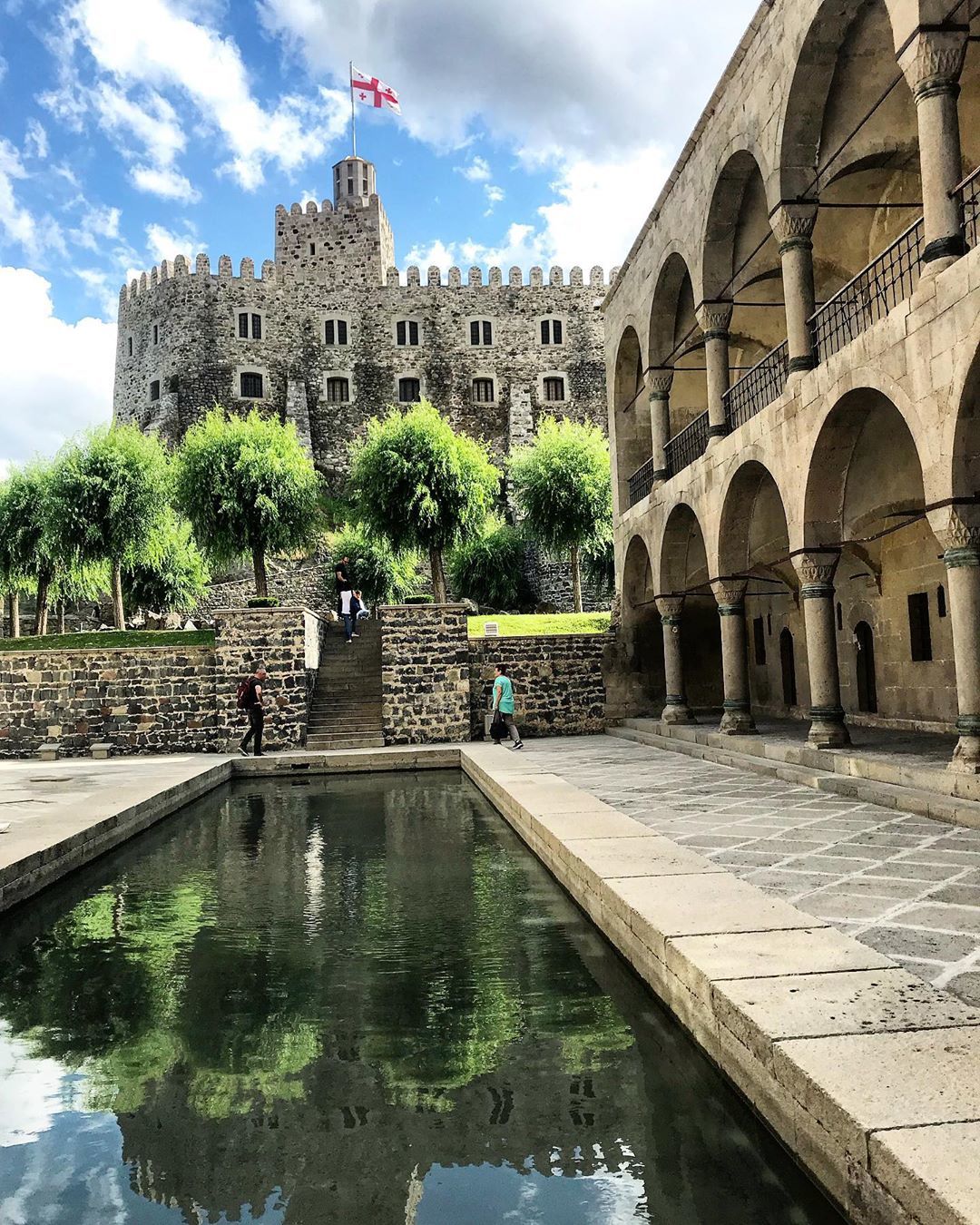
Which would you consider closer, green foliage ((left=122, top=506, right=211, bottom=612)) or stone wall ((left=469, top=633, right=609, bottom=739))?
stone wall ((left=469, top=633, right=609, bottom=739))

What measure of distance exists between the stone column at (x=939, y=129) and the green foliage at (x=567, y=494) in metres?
26.6

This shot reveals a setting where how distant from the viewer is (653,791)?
9969 mm

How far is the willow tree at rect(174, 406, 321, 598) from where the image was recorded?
1204 inches

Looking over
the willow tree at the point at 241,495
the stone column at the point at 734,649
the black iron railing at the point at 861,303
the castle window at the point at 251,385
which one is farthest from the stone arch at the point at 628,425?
the castle window at the point at 251,385

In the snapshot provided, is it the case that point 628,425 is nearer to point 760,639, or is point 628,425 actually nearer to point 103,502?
point 760,639

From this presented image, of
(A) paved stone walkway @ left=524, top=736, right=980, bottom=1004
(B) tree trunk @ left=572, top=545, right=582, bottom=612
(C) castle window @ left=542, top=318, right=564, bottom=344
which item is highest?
(C) castle window @ left=542, top=318, right=564, bottom=344

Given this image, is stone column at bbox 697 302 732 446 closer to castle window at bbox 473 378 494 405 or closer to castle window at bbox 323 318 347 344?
castle window at bbox 473 378 494 405

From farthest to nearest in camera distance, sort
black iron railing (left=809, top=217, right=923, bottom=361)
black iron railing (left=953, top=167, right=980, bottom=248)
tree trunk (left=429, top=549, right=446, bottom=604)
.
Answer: tree trunk (left=429, top=549, right=446, bottom=604) → black iron railing (left=809, top=217, right=923, bottom=361) → black iron railing (left=953, top=167, right=980, bottom=248)

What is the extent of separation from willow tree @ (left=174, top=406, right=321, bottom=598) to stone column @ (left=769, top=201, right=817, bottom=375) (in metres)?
21.5

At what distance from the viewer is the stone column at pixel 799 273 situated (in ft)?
36.5

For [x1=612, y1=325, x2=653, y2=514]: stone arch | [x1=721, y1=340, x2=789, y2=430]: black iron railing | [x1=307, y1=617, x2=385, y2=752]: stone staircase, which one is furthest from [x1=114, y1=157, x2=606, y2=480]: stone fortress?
[x1=721, y1=340, x2=789, y2=430]: black iron railing

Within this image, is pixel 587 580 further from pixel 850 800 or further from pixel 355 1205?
pixel 355 1205

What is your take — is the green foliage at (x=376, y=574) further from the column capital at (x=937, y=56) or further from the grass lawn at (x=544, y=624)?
the column capital at (x=937, y=56)

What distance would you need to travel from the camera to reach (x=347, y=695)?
2050 centimetres
